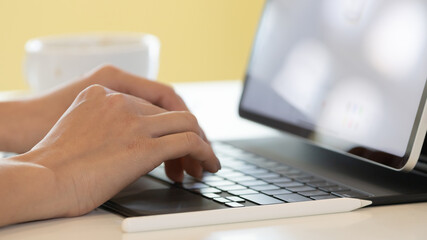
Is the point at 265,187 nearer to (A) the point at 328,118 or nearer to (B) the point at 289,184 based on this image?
(B) the point at 289,184

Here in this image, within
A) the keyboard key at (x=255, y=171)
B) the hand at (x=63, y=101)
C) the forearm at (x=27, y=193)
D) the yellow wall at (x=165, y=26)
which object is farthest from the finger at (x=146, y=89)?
the yellow wall at (x=165, y=26)

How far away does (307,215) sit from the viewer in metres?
0.60

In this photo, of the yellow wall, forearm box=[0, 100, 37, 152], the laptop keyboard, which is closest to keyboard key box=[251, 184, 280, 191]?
the laptop keyboard

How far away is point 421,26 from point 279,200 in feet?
0.75

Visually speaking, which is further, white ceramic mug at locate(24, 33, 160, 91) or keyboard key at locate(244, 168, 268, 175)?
white ceramic mug at locate(24, 33, 160, 91)

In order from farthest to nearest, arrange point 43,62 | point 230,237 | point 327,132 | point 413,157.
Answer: point 43,62 < point 327,132 < point 413,157 < point 230,237

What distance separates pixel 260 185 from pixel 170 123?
10 centimetres

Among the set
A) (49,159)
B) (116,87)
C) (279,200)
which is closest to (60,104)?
(116,87)

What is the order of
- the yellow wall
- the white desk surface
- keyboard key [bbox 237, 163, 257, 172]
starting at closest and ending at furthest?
the white desk surface
keyboard key [bbox 237, 163, 257, 172]
the yellow wall

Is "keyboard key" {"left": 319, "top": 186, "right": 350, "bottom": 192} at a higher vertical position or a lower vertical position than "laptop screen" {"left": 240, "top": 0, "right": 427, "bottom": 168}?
lower

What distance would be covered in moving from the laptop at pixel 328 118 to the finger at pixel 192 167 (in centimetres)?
2

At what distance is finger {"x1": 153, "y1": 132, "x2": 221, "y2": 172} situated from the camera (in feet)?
2.09

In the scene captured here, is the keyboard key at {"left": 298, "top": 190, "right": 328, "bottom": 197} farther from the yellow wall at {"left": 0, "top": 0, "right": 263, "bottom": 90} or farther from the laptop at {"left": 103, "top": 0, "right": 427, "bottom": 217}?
the yellow wall at {"left": 0, "top": 0, "right": 263, "bottom": 90}

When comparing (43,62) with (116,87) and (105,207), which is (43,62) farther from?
(105,207)
